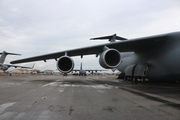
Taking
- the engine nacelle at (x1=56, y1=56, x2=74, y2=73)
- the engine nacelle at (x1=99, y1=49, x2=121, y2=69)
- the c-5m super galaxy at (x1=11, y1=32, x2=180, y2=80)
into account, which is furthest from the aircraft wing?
the engine nacelle at (x1=99, y1=49, x2=121, y2=69)

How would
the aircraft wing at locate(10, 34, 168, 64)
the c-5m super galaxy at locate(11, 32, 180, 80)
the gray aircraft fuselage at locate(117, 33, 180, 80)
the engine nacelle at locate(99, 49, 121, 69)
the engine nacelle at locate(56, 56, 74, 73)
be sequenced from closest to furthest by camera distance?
the gray aircraft fuselage at locate(117, 33, 180, 80) < the c-5m super galaxy at locate(11, 32, 180, 80) < the aircraft wing at locate(10, 34, 168, 64) < the engine nacelle at locate(99, 49, 121, 69) < the engine nacelle at locate(56, 56, 74, 73)

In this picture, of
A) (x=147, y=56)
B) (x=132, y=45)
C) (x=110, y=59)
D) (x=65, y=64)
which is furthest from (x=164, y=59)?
(x=65, y=64)

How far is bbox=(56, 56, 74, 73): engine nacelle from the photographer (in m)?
14.6

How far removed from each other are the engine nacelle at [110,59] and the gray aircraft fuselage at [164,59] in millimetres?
2695

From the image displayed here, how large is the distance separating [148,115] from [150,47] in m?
10.6

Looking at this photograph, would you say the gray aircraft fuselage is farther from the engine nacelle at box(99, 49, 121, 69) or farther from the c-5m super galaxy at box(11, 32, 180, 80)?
the engine nacelle at box(99, 49, 121, 69)

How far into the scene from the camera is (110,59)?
13648mm

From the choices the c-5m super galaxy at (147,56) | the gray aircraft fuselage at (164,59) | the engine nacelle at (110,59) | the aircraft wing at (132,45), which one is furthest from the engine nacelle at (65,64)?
the gray aircraft fuselage at (164,59)

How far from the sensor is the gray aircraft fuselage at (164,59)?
36.4 ft

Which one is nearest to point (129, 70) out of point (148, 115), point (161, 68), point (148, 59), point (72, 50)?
point (148, 59)

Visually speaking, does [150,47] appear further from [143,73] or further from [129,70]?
[129,70]

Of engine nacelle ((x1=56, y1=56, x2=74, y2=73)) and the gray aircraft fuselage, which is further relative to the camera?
engine nacelle ((x1=56, y1=56, x2=74, y2=73))

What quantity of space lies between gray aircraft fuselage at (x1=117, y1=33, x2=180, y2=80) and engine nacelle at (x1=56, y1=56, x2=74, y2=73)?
19.8 ft

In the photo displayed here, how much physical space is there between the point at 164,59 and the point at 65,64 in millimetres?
7710
